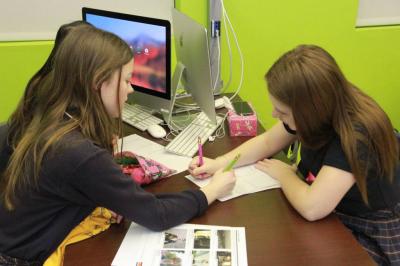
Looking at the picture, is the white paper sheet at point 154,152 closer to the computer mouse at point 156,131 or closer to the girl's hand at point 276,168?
the computer mouse at point 156,131

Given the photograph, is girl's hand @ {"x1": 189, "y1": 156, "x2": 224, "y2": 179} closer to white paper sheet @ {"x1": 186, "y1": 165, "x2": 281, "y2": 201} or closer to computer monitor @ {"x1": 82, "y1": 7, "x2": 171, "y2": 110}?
white paper sheet @ {"x1": 186, "y1": 165, "x2": 281, "y2": 201}

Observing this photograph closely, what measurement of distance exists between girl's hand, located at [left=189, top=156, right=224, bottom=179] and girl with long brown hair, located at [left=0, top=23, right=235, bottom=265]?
207 mm

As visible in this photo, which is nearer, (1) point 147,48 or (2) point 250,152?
(2) point 250,152

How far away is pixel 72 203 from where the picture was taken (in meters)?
1.02

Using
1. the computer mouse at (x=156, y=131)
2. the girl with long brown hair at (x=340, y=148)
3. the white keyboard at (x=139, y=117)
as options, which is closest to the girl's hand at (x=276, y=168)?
the girl with long brown hair at (x=340, y=148)

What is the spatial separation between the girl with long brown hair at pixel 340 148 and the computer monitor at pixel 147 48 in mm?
528

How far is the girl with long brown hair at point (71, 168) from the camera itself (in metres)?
0.96

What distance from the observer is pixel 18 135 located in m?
1.14

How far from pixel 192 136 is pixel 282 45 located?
106cm

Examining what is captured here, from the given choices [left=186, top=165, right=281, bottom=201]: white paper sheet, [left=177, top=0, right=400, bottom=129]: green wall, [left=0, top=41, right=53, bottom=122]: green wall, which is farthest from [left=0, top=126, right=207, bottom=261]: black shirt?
[left=177, top=0, right=400, bottom=129]: green wall

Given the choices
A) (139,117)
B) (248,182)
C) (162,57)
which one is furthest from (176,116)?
(248,182)

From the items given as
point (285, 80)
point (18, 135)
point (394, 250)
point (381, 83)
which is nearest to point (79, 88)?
point (18, 135)

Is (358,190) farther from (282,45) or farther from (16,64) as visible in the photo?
(16,64)

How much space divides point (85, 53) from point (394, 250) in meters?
1.01
